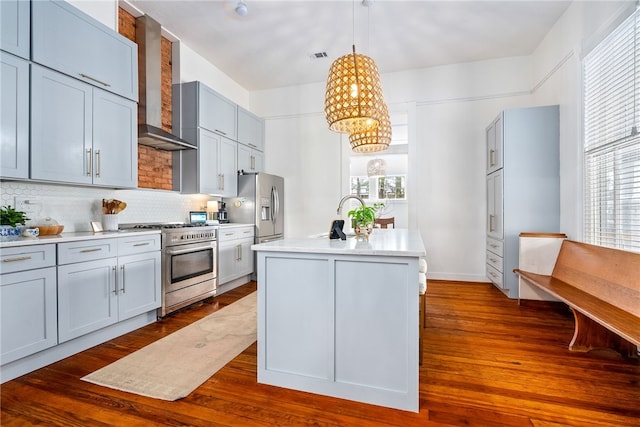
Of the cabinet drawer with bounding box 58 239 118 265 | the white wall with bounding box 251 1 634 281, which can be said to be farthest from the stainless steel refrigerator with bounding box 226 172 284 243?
the cabinet drawer with bounding box 58 239 118 265

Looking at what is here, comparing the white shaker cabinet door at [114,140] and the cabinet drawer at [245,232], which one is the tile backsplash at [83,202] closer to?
the white shaker cabinet door at [114,140]

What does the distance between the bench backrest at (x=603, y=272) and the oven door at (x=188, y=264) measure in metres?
3.78

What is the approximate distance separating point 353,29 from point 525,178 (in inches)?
108

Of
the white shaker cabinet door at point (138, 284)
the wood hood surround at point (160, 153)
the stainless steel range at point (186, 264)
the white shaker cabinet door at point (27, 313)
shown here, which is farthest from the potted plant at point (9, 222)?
the wood hood surround at point (160, 153)

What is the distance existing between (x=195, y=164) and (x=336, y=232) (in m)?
2.56

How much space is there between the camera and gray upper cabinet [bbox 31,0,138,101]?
2.32m

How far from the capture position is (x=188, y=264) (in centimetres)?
348

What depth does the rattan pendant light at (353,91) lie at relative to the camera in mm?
2102

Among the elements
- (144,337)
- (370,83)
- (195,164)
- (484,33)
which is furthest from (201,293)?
(484,33)

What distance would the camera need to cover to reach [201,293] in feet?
12.0

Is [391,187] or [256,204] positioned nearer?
[256,204]

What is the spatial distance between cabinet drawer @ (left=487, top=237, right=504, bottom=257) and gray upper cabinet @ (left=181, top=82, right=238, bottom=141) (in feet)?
13.2

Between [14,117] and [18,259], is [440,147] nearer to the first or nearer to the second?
[14,117]

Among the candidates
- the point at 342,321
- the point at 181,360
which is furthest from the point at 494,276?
the point at 181,360
